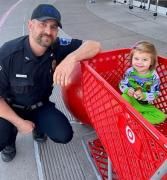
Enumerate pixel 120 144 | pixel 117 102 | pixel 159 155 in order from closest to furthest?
pixel 159 155, pixel 117 102, pixel 120 144

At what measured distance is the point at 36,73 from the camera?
2.57 meters

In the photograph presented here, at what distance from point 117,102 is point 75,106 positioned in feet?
3.66

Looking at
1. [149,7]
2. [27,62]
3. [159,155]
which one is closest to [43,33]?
[27,62]

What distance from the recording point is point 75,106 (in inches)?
114

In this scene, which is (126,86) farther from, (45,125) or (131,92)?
(45,125)

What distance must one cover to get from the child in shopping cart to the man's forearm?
0.89 m

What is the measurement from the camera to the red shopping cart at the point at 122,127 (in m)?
1.51

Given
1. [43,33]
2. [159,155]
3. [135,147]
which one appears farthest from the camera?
[43,33]

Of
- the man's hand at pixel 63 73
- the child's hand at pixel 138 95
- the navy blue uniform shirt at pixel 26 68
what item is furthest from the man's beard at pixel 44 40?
the child's hand at pixel 138 95

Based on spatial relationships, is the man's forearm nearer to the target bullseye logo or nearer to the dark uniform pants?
the dark uniform pants

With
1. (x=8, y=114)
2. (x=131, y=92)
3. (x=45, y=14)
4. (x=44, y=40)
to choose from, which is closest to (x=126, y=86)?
(x=131, y=92)

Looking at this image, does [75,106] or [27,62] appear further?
[75,106]

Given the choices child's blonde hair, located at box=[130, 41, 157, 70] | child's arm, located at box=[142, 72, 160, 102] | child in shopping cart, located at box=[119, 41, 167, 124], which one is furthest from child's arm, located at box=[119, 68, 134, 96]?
child's blonde hair, located at box=[130, 41, 157, 70]

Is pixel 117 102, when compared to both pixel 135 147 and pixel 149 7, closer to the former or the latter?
pixel 135 147
